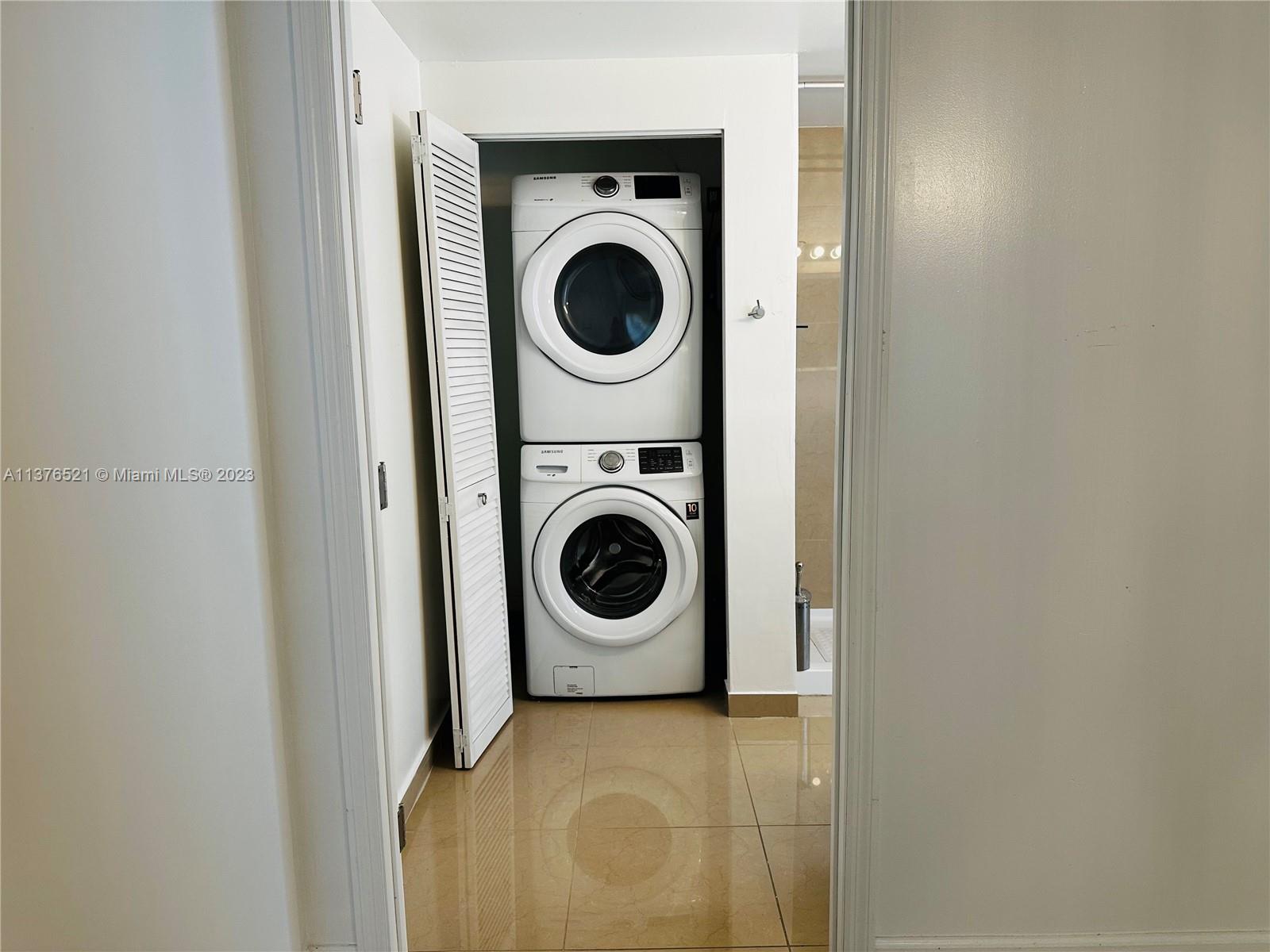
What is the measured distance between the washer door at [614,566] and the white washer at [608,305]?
271 millimetres

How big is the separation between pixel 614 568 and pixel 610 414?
590 millimetres

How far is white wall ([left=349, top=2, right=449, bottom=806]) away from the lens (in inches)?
86.7

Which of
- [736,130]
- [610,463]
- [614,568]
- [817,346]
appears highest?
[736,130]

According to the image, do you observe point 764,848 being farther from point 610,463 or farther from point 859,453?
point 610,463

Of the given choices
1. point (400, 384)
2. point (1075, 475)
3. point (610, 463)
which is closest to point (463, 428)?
point (400, 384)

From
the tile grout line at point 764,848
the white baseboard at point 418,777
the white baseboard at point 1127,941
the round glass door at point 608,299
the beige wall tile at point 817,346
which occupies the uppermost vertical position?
the round glass door at point 608,299

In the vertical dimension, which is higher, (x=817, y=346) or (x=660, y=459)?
(x=817, y=346)

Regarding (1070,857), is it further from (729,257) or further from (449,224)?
(449,224)

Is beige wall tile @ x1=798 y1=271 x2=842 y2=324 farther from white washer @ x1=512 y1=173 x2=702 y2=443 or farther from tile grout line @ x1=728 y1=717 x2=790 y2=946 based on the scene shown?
tile grout line @ x1=728 y1=717 x2=790 y2=946

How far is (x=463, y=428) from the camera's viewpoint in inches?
106

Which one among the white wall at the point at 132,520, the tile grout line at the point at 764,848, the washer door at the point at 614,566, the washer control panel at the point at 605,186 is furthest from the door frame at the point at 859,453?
the washer control panel at the point at 605,186

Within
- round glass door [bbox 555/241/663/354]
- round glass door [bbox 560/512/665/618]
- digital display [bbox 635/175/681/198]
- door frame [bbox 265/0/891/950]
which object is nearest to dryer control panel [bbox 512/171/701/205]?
digital display [bbox 635/175/681/198]

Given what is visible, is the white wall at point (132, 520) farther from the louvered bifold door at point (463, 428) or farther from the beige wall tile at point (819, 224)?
the beige wall tile at point (819, 224)

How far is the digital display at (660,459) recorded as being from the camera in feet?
10.2
